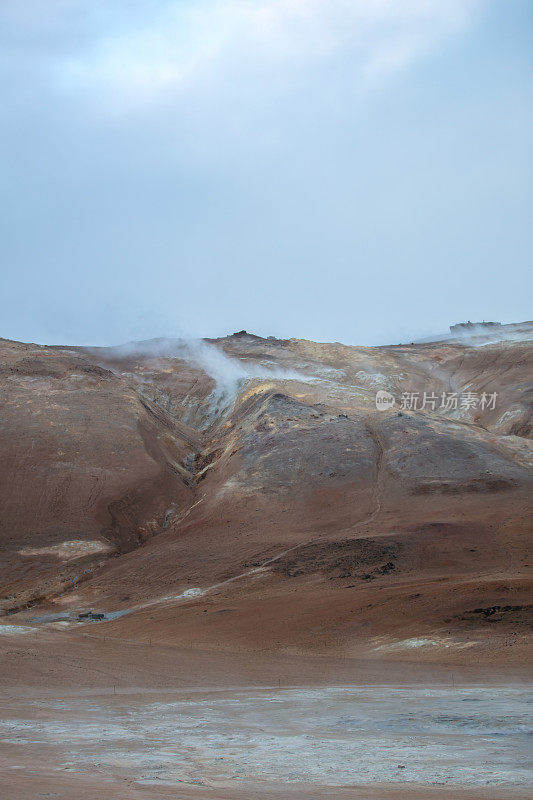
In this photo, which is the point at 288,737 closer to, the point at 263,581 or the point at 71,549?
the point at 263,581

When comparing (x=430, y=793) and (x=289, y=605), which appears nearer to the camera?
(x=430, y=793)

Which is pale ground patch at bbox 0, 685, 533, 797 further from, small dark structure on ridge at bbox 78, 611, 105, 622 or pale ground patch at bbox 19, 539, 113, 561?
pale ground patch at bbox 19, 539, 113, 561

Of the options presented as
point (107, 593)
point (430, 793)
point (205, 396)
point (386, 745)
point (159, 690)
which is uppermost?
point (205, 396)

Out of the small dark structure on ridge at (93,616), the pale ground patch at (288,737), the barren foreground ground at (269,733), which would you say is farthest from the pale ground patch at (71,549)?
the pale ground patch at (288,737)

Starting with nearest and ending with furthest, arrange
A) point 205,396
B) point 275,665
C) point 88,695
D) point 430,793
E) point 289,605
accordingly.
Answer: point 430,793
point 88,695
point 275,665
point 289,605
point 205,396

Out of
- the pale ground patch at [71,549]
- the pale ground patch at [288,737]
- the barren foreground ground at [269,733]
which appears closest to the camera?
the barren foreground ground at [269,733]

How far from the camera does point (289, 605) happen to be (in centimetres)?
2566

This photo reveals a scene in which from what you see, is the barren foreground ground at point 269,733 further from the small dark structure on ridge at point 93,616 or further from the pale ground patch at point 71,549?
the pale ground patch at point 71,549

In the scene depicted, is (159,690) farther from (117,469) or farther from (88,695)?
(117,469)

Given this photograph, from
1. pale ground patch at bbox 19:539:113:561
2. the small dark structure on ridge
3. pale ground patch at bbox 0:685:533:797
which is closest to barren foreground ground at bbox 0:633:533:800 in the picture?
pale ground patch at bbox 0:685:533:797

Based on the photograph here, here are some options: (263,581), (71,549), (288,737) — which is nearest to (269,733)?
(288,737)

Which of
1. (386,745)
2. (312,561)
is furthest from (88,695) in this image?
(312,561)

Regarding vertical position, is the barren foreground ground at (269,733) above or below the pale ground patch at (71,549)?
above

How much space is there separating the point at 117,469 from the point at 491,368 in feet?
138
